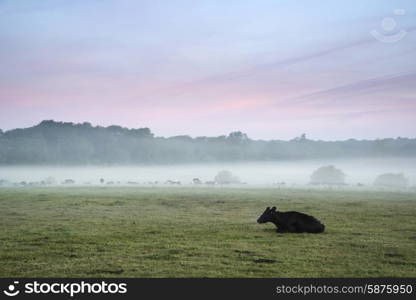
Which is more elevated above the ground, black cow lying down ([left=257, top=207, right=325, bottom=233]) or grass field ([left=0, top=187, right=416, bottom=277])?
black cow lying down ([left=257, top=207, right=325, bottom=233])

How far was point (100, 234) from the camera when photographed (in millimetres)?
26766

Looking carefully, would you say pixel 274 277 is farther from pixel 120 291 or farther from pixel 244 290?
pixel 120 291

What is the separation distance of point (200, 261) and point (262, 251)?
360cm

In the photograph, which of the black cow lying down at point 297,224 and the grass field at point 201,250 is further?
the black cow lying down at point 297,224

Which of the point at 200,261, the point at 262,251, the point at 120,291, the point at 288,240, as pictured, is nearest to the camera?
the point at 120,291

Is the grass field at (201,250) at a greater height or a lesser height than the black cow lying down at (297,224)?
lesser

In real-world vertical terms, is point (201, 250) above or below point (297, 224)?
below

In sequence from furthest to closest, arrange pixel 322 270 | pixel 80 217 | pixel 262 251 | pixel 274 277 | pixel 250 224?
1. pixel 80 217
2. pixel 250 224
3. pixel 262 251
4. pixel 322 270
5. pixel 274 277

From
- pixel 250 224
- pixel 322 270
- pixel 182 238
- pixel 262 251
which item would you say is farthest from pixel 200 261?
pixel 250 224

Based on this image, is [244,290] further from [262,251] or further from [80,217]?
[80,217]

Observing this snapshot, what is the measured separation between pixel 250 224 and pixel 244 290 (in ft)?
56.7

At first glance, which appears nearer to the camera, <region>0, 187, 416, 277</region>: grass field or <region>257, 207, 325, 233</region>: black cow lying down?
<region>0, 187, 416, 277</region>: grass field

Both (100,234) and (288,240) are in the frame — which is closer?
(288,240)

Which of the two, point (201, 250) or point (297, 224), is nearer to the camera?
point (201, 250)
